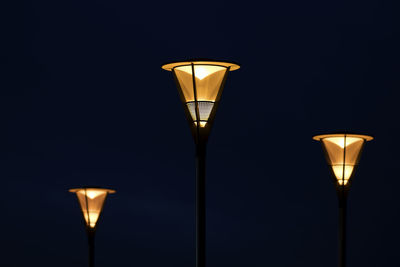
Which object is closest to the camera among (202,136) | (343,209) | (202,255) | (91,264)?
(202,255)

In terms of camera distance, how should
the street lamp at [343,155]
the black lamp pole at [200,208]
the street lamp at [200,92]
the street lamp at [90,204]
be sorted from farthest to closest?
the street lamp at [90,204] < the street lamp at [343,155] < the street lamp at [200,92] < the black lamp pole at [200,208]

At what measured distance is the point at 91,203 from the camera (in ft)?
56.0

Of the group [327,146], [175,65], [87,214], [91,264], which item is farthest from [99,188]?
[175,65]

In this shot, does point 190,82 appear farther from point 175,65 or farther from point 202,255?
point 202,255

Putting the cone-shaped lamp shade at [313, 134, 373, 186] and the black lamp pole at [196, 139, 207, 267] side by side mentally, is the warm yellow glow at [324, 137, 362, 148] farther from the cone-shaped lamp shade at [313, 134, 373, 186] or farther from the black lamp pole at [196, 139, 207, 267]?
the black lamp pole at [196, 139, 207, 267]

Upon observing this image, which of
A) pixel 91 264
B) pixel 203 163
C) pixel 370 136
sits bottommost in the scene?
pixel 91 264

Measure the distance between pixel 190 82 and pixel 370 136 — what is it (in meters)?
6.60

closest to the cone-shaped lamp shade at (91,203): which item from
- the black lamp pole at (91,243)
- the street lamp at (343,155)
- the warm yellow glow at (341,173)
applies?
the black lamp pole at (91,243)

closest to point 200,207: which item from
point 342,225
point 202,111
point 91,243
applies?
point 202,111

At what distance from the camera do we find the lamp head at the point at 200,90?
26.3 feet

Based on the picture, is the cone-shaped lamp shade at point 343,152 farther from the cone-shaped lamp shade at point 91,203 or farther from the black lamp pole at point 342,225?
the cone-shaped lamp shade at point 91,203

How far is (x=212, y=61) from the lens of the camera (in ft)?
26.7

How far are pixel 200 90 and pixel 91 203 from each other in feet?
31.9

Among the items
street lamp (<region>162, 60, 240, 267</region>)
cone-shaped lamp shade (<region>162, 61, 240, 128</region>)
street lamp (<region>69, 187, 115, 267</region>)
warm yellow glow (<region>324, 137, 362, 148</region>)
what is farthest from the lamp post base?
street lamp (<region>69, 187, 115, 267</region>)
